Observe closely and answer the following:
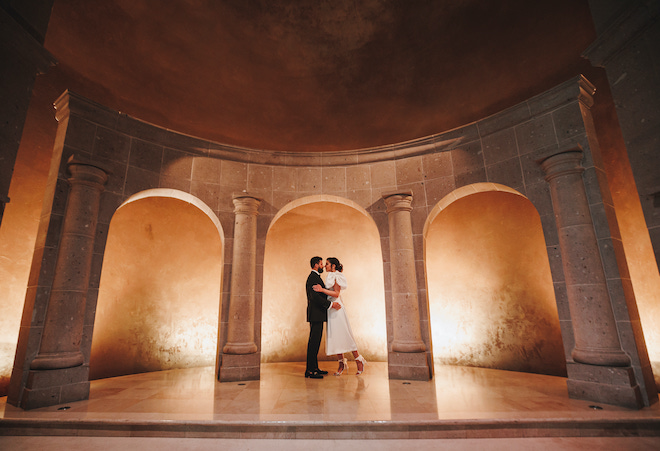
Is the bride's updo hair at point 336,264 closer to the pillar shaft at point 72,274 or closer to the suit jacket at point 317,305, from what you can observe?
the suit jacket at point 317,305

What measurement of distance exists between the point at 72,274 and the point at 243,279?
270 centimetres

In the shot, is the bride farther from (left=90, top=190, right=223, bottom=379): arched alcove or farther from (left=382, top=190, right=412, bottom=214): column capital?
(left=90, top=190, right=223, bottom=379): arched alcove

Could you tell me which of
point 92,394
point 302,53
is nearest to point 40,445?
point 92,394

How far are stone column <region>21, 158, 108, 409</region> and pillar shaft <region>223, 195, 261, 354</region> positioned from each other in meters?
2.30

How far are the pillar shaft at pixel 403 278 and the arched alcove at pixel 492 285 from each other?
61 cm

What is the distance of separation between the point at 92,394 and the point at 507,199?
8890 millimetres

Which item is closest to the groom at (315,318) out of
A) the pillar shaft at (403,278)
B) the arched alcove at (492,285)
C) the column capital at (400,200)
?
the pillar shaft at (403,278)

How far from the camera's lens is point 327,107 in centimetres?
684

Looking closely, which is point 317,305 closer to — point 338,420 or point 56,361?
point 338,420

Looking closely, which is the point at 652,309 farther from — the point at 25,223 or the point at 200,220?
the point at 25,223

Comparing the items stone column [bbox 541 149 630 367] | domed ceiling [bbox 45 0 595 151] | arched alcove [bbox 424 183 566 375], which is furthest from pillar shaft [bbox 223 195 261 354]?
stone column [bbox 541 149 630 367]

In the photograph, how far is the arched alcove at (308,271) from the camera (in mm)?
8742

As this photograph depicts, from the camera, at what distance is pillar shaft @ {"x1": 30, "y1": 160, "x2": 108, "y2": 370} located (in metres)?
4.81

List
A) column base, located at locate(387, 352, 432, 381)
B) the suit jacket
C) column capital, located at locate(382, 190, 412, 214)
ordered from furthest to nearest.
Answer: column capital, located at locate(382, 190, 412, 214), the suit jacket, column base, located at locate(387, 352, 432, 381)
